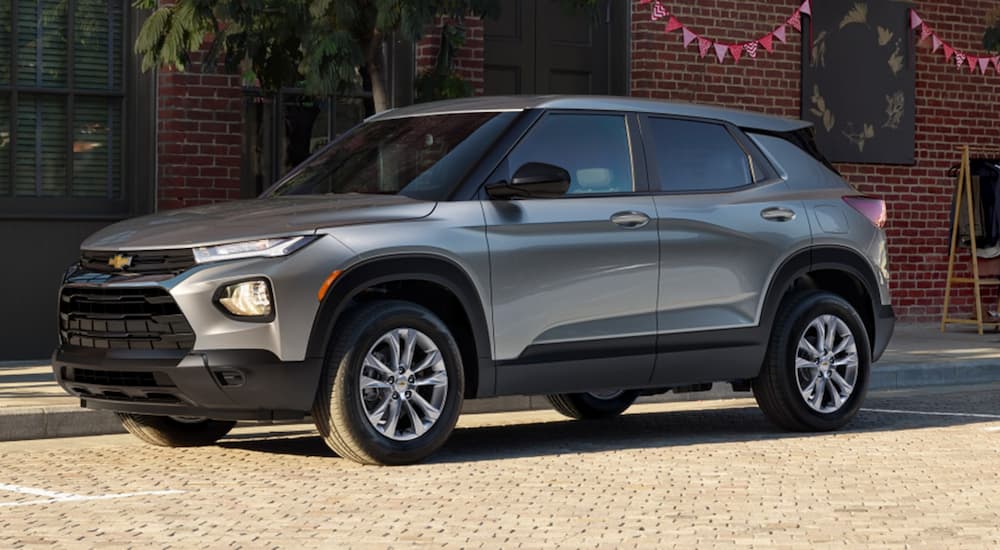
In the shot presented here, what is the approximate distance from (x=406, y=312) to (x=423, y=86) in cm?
673

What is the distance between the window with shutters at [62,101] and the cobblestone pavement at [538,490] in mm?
4241

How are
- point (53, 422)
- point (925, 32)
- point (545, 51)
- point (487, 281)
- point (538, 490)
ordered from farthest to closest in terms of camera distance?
point (925, 32) → point (545, 51) → point (53, 422) → point (487, 281) → point (538, 490)

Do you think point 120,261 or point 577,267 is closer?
point 120,261

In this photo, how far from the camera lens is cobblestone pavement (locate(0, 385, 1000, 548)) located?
6.96 m

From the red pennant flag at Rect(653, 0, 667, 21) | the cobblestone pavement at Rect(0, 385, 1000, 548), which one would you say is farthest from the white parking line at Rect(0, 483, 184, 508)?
the red pennant flag at Rect(653, 0, 667, 21)

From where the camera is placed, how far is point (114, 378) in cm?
878

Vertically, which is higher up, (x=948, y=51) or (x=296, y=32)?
(x=948, y=51)

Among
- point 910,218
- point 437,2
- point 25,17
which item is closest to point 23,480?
point 437,2

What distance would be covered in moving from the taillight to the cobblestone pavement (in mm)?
1245

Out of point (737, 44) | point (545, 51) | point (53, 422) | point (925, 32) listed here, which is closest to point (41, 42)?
point (53, 422)

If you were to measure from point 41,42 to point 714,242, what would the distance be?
652cm

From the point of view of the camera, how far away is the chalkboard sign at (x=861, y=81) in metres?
19.3

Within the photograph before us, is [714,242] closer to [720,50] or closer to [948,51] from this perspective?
[720,50]

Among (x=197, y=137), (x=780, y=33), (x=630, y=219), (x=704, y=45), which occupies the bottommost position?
(x=630, y=219)
